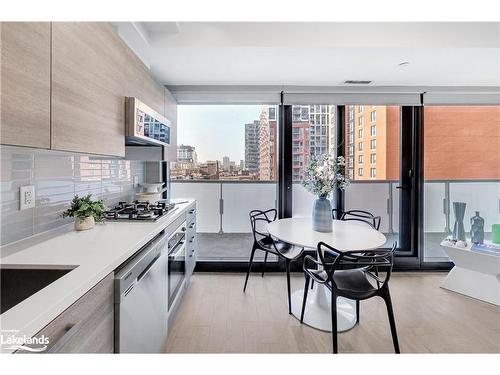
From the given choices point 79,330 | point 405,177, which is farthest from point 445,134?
point 79,330

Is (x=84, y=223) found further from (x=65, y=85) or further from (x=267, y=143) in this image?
(x=267, y=143)

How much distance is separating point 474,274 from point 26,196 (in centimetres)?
377

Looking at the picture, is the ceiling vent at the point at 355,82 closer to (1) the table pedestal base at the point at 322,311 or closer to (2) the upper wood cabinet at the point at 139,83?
(2) the upper wood cabinet at the point at 139,83

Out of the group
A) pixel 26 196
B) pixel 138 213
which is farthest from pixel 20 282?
pixel 138 213

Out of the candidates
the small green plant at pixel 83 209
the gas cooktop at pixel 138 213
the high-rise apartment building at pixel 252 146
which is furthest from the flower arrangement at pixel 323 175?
the small green plant at pixel 83 209

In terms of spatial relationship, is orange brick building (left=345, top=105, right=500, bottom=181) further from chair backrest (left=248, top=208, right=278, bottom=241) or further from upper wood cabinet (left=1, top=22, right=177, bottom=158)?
upper wood cabinet (left=1, top=22, right=177, bottom=158)

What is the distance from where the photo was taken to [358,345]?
5.91 feet

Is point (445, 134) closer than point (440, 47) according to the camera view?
No

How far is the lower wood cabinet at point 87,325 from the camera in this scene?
732mm

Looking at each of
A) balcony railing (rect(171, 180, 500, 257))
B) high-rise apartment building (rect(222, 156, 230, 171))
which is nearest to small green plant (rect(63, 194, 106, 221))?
high-rise apartment building (rect(222, 156, 230, 171))

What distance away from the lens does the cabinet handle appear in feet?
2.34

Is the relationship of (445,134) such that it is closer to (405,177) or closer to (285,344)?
(405,177)

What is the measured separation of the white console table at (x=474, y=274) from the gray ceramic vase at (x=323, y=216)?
1.50 metres
